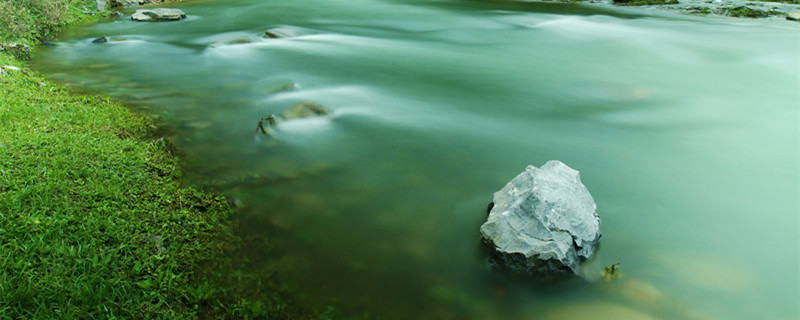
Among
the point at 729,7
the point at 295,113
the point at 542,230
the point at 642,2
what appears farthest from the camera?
the point at 642,2

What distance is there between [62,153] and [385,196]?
2911 mm

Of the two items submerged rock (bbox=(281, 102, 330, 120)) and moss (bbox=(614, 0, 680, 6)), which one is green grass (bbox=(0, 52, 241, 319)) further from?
moss (bbox=(614, 0, 680, 6))

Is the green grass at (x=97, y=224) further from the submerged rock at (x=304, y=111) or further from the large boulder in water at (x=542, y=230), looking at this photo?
the large boulder in water at (x=542, y=230)

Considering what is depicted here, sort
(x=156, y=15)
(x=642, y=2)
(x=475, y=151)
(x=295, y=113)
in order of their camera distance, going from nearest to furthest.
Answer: (x=475, y=151) < (x=295, y=113) < (x=156, y=15) < (x=642, y=2)

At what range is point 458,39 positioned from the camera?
10.2 meters

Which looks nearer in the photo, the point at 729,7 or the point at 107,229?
the point at 107,229

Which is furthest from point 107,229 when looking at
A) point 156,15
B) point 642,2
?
point 642,2

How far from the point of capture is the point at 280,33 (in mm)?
9609

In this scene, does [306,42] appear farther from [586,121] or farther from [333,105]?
[586,121]

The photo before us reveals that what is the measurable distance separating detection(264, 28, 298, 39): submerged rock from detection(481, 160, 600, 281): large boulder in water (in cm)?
775

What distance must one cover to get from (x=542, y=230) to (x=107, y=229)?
2.90m

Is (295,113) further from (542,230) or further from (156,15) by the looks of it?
(156,15)

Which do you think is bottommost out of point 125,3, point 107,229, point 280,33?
point 107,229


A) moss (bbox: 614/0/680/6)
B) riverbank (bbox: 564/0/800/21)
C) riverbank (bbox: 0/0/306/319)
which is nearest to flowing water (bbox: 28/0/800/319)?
riverbank (bbox: 0/0/306/319)
